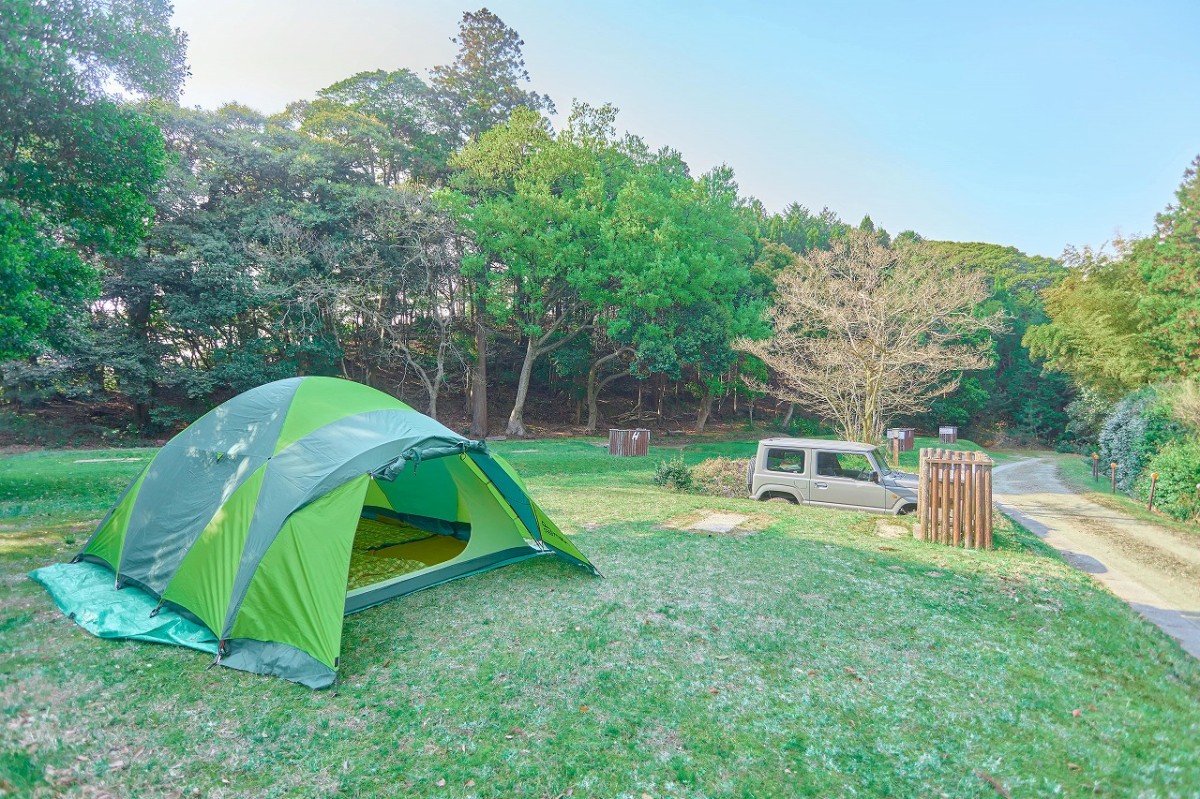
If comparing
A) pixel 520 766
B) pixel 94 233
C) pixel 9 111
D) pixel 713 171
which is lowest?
pixel 520 766

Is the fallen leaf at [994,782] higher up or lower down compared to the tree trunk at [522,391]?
lower down

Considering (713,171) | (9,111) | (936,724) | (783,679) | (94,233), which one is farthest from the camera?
(713,171)

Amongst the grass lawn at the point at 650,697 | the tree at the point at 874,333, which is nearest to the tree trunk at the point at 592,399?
the tree at the point at 874,333

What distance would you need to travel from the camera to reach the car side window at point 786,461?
1066cm

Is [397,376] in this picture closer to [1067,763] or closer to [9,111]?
[9,111]

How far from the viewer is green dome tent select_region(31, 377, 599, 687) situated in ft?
14.4

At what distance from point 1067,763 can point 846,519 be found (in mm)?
6342

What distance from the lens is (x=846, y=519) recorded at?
31.2 ft

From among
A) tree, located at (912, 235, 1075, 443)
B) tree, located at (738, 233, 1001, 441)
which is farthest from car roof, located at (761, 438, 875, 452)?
tree, located at (912, 235, 1075, 443)

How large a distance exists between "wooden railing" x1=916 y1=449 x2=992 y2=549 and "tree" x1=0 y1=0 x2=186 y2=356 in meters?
12.1

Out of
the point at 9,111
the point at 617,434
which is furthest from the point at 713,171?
the point at 9,111

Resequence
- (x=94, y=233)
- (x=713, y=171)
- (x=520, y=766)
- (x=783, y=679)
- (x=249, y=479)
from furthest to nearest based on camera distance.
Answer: (x=713, y=171) < (x=94, y=233) < (x=249, y=479) < (x=783, y=679) < (x=520, y=766)

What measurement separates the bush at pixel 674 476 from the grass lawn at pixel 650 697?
6.10m

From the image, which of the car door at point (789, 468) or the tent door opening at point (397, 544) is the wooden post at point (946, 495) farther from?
the tent door opening at point (397, 544)
